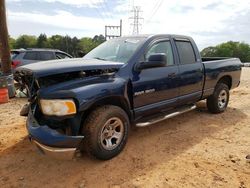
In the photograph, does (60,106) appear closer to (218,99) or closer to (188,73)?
(188,73)

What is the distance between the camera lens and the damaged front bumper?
335 cm

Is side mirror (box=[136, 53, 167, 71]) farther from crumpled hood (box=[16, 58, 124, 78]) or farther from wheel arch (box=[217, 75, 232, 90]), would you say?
wheel arch (box=[217, 75, 232, 90])

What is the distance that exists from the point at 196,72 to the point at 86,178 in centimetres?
322

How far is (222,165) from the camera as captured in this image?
3.89m

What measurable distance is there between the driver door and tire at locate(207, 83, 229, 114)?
165cm

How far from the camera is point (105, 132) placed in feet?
12.9

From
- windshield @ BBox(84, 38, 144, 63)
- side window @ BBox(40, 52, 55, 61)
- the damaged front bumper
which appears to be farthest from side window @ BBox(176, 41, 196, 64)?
side window @ BBox(40, 52, 55, 61)

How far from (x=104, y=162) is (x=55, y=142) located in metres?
0.93

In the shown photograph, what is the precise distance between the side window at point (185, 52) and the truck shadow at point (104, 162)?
4.55 feet

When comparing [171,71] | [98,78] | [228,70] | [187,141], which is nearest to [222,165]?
[187,141]

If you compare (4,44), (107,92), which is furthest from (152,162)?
(4,44)

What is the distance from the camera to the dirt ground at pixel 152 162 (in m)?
3.50

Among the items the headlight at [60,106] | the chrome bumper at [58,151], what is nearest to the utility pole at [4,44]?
the headlight at [60,106]

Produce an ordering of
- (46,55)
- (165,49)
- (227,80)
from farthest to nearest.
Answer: (46,55)
(227,80)
(165,49)
